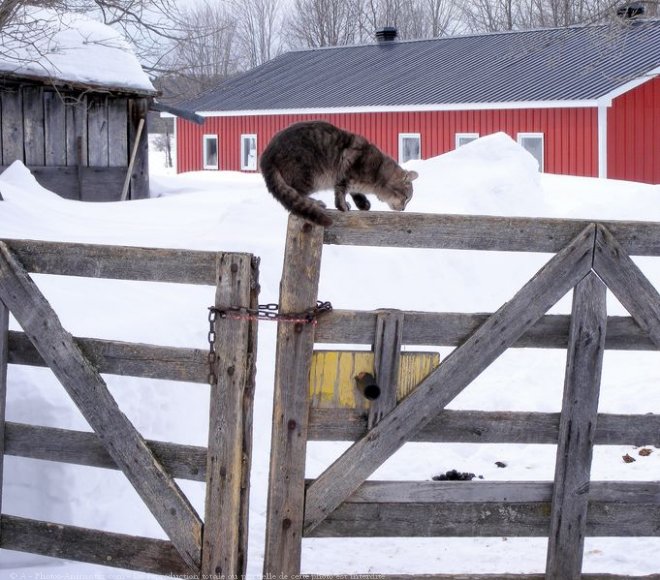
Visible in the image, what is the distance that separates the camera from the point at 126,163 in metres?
19.0

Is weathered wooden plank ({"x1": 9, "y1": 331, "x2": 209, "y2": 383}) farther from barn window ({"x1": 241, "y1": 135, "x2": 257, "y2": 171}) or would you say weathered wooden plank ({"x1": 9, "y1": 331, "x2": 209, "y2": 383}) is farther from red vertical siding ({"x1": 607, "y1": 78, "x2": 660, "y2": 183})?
barn window ({"x1": 241, "y1": 135, "x2": 257, "y2": 171})

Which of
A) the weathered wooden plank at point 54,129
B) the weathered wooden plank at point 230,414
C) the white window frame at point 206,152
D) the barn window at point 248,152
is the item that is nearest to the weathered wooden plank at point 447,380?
the weathered wooden plank at point 230,414

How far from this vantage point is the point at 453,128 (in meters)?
26.2

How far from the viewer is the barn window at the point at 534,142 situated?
2456 cm

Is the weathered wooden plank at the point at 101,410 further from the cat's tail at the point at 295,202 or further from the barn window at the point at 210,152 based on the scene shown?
the barn window at the point at 210,152

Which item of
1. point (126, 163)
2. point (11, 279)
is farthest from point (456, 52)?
point (11, 279)

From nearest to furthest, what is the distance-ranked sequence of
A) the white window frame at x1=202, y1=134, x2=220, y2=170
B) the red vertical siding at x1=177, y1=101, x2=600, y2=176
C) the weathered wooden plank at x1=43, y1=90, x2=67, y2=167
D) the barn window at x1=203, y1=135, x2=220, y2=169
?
1. the weathered wooden plank at x1=43, y1=90, x2=67, y2=167
2. the red vertical siding at x1=177, y1=101, x2=600, y2=176
3. the white window frame at x1=202, y1=134, x2=220, y2=170
4. the barn window at x1=203, y1=135, x2=220, y2=169

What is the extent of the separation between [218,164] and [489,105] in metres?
12.0

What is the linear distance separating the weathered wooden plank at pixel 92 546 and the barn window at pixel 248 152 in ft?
93.6

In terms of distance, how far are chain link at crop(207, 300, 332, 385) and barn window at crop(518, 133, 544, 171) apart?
70.0ft

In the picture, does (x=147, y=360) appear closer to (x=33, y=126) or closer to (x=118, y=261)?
(x=118, y=261)

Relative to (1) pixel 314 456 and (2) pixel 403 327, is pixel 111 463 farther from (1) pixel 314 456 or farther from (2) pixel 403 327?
(1) pixel 314 456

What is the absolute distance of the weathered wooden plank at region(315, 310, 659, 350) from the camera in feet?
13.2

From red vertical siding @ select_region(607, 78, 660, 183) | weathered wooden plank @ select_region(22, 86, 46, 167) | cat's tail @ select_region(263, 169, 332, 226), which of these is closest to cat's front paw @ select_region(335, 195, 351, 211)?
cat's tail @ select_region(263, 169, 332, 226)
